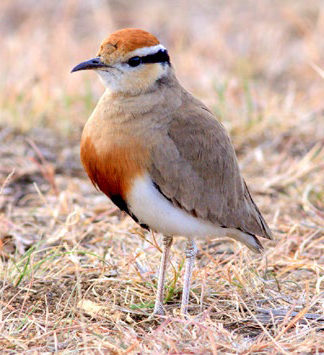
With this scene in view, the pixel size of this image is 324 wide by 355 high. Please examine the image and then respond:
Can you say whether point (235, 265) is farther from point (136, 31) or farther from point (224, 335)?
point (136, 31)

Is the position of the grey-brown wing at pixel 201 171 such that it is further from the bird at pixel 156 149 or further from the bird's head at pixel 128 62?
the bird's head at pixel 128 62

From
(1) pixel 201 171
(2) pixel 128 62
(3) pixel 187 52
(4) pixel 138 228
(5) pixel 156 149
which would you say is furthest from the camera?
(3) pixel 187 52

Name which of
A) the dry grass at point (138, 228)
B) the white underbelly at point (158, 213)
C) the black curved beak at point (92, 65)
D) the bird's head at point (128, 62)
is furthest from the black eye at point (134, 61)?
the dry grass at point (138, 228)

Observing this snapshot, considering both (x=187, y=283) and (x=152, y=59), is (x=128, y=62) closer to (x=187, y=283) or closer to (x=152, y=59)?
(x=152, y=59)

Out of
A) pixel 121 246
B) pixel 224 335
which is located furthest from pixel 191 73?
pixel 224 335

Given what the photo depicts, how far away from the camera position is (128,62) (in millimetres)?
3762

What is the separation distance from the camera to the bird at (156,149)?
366 centimetres

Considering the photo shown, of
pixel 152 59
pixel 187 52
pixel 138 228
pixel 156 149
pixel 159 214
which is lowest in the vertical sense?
pixel 138 228

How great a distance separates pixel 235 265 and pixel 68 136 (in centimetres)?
259

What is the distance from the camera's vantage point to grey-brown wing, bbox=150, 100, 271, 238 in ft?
12.2

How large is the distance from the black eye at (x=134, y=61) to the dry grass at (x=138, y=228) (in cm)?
93

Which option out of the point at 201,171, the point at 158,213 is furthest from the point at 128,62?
the point at 158,213

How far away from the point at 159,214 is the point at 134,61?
78 centimetres

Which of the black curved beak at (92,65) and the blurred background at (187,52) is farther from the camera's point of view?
the blurred background at (187,52)
